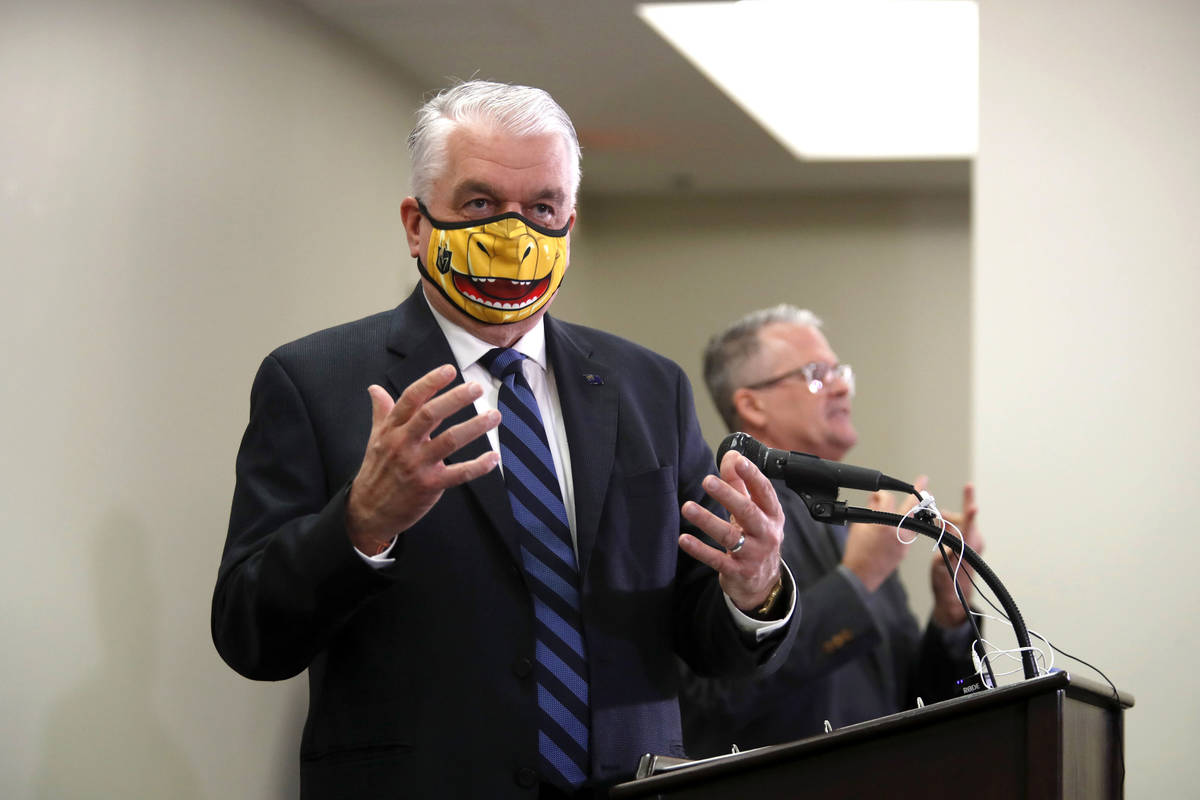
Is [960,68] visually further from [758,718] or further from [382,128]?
[758,718]

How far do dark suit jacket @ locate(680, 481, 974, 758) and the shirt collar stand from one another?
0.81m

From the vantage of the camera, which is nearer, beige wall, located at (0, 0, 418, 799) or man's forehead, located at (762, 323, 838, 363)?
beige wall, located at (0, 0, 418, 799)

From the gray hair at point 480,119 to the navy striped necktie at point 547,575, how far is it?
290 mm

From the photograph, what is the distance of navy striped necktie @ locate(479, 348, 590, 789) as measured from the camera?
1595 millimetres

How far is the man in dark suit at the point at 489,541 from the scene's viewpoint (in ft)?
4.95

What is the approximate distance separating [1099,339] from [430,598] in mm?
2021

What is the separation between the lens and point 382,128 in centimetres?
289

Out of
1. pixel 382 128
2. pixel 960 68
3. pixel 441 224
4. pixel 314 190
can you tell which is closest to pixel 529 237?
pixel 441 224

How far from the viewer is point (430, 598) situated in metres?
1.60

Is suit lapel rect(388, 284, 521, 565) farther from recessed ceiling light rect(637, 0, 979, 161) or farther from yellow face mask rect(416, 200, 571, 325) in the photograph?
recessed ceiling light rect(637, 0, 979, 161)

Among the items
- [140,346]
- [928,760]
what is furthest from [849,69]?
[928,760]

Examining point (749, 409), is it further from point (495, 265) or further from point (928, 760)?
point (928, 760)

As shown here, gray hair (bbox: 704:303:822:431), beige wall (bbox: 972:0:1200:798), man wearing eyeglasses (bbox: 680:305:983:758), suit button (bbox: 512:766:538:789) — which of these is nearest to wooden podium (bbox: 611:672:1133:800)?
suit button (bbox: 512:766:538:789)

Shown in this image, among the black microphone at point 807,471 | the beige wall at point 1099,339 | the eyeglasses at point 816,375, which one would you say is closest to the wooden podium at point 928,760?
the black microphone at point 807,471
